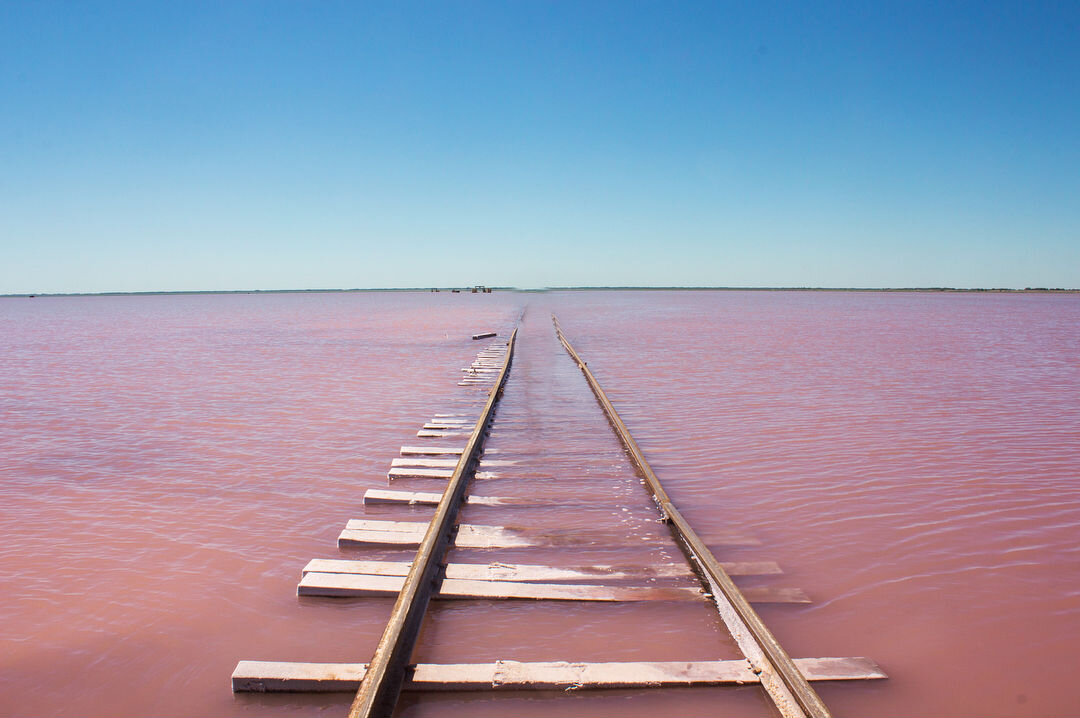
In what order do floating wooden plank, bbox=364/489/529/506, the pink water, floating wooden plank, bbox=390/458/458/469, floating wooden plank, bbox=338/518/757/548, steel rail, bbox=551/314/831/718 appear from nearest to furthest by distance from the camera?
steel rail, bbox=551/314/831/718, the pink water, floating wooden plank, bbox=338/518/757/548, floating wooden plank, bbox=364/489/529/506, floating wooden plank, bbox=390/458/458/469

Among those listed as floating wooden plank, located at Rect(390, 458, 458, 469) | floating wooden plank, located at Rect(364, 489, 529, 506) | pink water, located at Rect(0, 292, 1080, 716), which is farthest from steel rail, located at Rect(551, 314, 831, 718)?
floating wooden plank, located at Rect(390, 458, 458, 469)

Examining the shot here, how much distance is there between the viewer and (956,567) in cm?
421

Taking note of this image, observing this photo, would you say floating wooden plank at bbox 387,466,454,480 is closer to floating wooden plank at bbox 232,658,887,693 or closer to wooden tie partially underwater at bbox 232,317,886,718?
wooden tie partially underwater at bbox 232,317,886,718

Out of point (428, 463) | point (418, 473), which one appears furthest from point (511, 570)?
point (428, 463)

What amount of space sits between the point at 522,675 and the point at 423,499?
8.95 ft

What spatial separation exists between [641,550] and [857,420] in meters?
5.88

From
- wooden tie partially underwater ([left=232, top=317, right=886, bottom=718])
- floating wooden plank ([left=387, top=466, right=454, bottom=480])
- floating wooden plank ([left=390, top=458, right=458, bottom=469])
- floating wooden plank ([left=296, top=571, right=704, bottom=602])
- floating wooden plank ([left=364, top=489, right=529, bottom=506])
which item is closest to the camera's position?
wooden tie partially underwater ([left=232, top=317, right=886, bottom=718])

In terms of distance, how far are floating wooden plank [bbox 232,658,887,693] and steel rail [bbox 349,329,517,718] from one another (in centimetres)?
12

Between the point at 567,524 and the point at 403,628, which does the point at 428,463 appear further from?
the point at 403,628

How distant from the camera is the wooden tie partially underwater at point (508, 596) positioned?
2770 millimetres

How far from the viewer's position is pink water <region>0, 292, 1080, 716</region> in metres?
3.07

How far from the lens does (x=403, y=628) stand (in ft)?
9.72

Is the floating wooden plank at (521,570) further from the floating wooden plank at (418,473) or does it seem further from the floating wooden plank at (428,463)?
the floating wooden plank at (428,463)

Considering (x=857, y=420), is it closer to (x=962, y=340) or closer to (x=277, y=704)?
(x=277, y=704)
